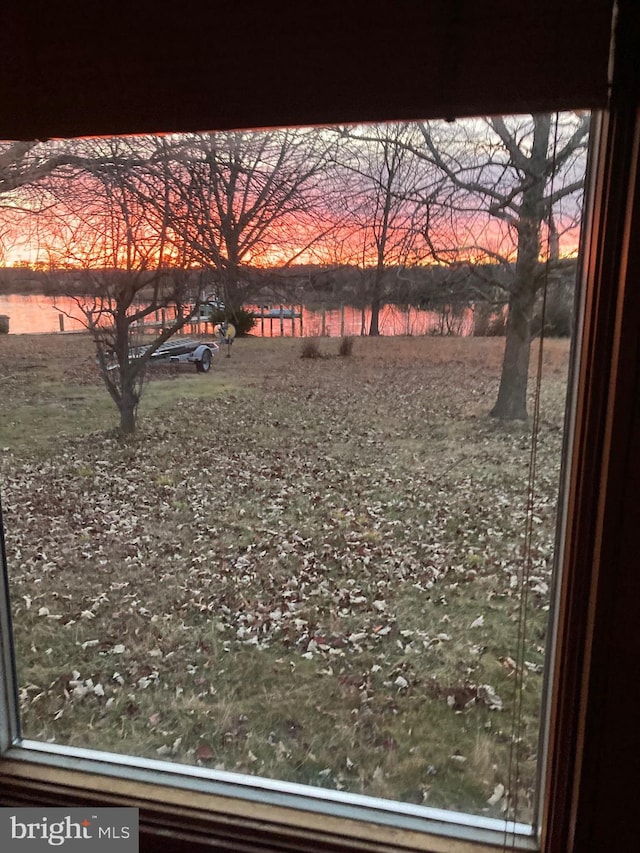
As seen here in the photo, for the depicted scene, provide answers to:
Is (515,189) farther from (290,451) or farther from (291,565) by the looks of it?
(291,565)

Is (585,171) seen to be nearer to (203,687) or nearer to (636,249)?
(636,249)

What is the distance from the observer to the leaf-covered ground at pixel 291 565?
1.02 m

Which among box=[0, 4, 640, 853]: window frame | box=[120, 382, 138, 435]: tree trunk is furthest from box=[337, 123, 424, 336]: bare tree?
box=[120, 382, 138, 435]: tree trunk

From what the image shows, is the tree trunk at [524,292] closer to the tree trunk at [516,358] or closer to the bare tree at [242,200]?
the tree trunk at [516,358]

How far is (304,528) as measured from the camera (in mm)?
1098

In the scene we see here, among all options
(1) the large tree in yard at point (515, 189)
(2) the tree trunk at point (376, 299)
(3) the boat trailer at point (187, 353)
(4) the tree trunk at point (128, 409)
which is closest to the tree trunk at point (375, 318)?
(2) the tree trunk at point (376, 299)

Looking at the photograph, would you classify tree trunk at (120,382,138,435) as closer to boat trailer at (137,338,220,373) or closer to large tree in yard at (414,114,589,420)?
boat trailer at (137,338,220,373)

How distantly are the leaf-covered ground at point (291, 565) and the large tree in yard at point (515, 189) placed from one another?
0.06 m

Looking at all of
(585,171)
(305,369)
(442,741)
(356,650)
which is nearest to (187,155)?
(305,369)

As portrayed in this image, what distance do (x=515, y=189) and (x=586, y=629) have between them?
0.67m

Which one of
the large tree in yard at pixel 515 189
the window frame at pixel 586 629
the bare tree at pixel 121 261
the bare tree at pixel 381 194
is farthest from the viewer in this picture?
the bare tree at pixel 121 261

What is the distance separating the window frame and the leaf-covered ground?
0.07 m

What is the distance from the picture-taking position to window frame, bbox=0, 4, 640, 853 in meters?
0.75

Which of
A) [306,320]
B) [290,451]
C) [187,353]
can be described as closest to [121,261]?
[187,353]
